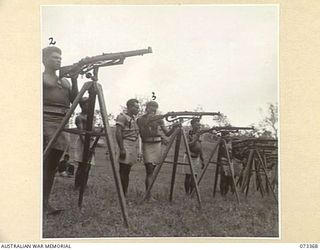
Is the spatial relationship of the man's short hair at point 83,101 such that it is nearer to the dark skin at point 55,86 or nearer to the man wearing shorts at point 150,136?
the dark skin at point 55,86

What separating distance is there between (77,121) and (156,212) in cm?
70

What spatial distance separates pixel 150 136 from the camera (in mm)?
3357

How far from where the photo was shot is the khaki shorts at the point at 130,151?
10.9 ft

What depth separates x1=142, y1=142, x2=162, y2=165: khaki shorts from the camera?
3334 millimetres

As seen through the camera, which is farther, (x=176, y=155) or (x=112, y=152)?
(x=176, y=155)

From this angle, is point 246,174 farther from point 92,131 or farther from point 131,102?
point 92,131

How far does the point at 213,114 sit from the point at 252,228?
705mm

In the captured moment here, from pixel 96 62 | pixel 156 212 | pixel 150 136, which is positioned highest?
pixel 96 62

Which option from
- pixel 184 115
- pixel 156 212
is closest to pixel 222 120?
pixel 184 115

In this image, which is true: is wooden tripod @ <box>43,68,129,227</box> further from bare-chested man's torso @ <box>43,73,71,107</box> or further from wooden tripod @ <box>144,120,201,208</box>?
wooden tripod @ <box>144,120,201,208</box>

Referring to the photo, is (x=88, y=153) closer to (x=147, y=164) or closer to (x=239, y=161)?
(x=147, y=164)

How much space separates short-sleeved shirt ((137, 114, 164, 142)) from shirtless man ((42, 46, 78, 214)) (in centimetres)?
42

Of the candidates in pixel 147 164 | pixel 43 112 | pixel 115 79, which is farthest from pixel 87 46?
Result: pixel 147 164

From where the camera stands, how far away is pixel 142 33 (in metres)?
3.29
